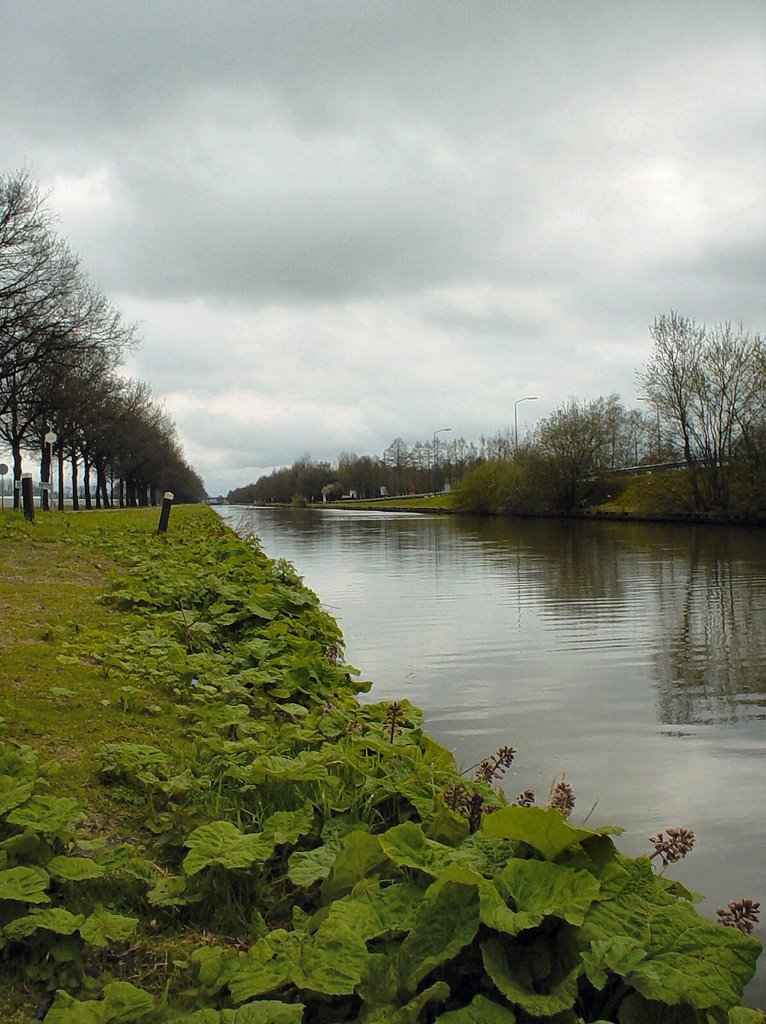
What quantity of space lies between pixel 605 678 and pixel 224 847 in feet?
21.8

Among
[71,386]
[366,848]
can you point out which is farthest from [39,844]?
[71,386]

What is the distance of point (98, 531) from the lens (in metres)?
20.2

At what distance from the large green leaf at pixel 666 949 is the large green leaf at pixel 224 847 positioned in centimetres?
122

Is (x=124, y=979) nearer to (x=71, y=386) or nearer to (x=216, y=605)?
(x=216, y=605)

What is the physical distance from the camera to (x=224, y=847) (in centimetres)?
328

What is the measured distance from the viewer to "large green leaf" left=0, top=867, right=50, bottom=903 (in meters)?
2.77

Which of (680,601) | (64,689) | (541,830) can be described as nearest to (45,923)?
(541,830)

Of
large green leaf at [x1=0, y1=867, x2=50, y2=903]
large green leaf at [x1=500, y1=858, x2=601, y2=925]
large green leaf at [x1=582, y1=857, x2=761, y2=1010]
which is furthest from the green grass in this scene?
large green leaf at [x1=582, y1=857, x2=761, y2=1010]

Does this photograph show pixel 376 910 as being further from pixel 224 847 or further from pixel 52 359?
pixel 52 359

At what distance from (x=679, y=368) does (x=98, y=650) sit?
150 ft

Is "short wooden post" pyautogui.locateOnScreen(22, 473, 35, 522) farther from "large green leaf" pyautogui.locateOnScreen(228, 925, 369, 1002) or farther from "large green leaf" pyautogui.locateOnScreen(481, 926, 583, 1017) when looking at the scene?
"large green leaf" pyautogui.locateOnScreen(481, 926, 583, 1017)

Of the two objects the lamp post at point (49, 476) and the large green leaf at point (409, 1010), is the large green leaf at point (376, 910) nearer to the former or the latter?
the large green leaf at point (409, 1010)

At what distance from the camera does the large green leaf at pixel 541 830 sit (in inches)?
115

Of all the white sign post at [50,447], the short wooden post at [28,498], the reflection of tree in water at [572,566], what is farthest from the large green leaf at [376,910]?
the white sign post at [50,447]
